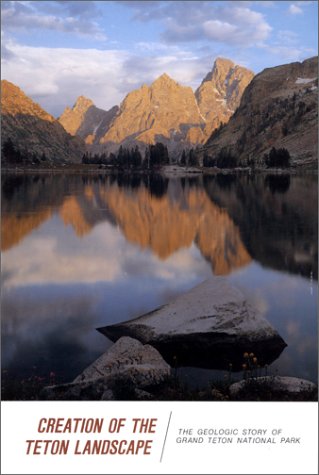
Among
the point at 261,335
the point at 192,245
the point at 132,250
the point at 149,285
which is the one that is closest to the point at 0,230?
the point at 132,250

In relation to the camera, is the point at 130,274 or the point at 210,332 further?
the point at 130,274

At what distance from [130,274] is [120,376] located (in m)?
17.4

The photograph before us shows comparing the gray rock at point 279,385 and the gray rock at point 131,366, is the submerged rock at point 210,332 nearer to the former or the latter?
the gray rock at point 131,366

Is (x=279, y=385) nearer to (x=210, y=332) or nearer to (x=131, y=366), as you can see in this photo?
(x=131, y=366)

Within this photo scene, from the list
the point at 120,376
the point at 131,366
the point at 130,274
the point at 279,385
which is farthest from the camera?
the point at 130,274

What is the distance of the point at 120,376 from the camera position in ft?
48.5

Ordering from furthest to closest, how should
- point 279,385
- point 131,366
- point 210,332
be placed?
point 210,332
point 131,366
point 279,385

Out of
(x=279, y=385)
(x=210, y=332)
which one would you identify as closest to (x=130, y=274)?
(x=210, y=332)

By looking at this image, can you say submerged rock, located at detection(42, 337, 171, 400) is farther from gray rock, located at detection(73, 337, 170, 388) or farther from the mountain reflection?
the mountain reflection

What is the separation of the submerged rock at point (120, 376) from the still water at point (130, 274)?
153 cm

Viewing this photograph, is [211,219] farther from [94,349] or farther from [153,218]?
[94,349]

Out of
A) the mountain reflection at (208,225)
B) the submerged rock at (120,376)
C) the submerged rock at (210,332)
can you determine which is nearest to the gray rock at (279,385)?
the submerged rock at (120,376)

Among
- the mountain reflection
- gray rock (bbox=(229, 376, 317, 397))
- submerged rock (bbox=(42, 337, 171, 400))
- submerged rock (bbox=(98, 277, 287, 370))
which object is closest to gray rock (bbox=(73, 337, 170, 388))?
submerged rock (bbox=(42, 337, 171, 400))

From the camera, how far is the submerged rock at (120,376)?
14250 millimetres
